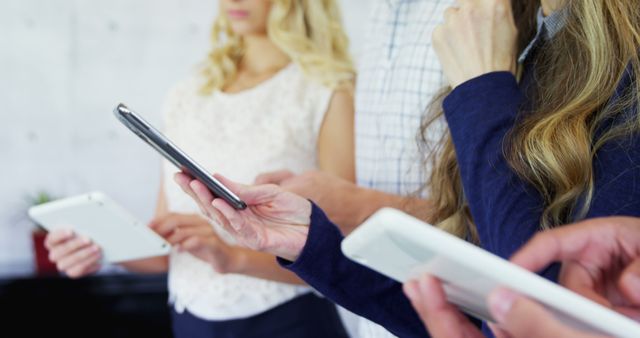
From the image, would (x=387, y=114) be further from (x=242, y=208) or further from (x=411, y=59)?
(x=242, y=208)

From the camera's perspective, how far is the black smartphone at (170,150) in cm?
81

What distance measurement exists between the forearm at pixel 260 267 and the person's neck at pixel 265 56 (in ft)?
1.51

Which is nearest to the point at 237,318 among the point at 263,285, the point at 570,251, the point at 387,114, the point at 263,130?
the point at 263,285

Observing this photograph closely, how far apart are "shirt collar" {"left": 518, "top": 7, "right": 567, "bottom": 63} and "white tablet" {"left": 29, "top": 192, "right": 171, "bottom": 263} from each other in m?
0.87

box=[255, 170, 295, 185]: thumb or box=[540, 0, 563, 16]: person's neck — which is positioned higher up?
box=[540, 0, 563, 16]: person's neck

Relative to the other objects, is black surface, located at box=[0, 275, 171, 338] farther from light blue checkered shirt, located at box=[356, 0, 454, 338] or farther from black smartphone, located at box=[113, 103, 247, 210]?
black smartphone, located at box=[113, 103, 247, 210]

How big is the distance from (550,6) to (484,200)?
293 mm

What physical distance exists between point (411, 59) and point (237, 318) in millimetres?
701

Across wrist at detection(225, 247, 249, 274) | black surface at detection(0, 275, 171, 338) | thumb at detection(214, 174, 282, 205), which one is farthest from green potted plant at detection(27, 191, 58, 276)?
thumb at detection(214, 174, 282, 205)

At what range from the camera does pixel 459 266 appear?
52 cm

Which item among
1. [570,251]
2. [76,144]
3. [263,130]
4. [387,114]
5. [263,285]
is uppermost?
[570,251]

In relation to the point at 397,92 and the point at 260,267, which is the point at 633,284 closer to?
the point at 397,92

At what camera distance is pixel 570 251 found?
59 cm

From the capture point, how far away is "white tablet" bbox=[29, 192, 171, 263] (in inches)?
59.6
